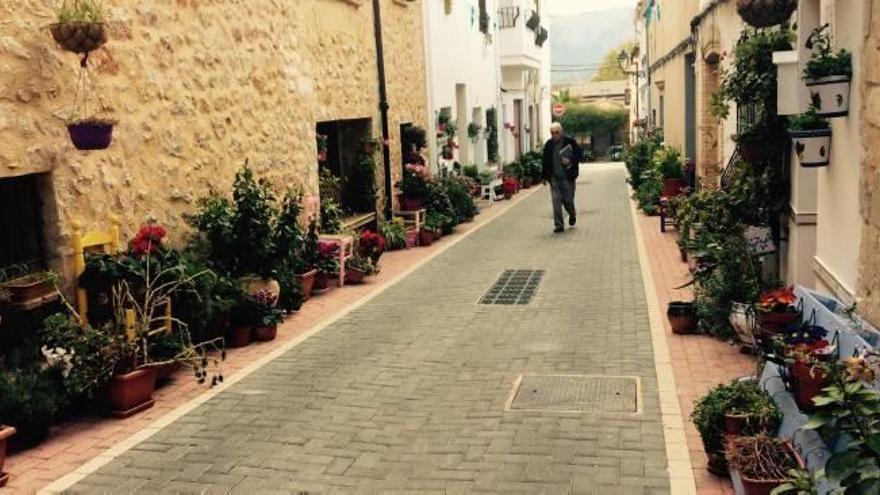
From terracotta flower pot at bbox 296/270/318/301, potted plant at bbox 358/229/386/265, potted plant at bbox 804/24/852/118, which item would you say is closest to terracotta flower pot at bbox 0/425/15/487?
terracotta flower pot at bbox 296/270/318/301

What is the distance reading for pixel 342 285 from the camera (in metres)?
11.6

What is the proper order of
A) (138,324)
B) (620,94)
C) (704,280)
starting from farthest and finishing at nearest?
(620,94), (704,280), (138,324)

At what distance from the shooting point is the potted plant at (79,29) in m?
6.58

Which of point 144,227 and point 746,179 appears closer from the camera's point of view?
point 144,227

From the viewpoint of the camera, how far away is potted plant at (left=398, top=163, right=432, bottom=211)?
1587 centimetres

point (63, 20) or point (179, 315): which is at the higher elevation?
point (63, 20)

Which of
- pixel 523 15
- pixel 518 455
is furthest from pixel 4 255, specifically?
pixel 523 15

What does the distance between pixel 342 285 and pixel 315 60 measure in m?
3.43

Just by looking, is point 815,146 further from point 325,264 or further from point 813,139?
point 325,264

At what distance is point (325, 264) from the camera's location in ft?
→ 37.0

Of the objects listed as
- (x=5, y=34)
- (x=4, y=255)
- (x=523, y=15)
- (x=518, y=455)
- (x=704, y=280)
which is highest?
(x=523, y=15)

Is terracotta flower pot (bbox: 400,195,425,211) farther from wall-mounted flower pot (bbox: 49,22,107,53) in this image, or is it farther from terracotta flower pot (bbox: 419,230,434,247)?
wall-mounted flower pot (bbox: 49,22,107,53)

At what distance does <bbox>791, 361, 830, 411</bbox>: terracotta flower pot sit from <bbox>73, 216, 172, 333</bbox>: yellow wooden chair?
4.96 meters

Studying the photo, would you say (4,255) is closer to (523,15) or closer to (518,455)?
(518,455)
